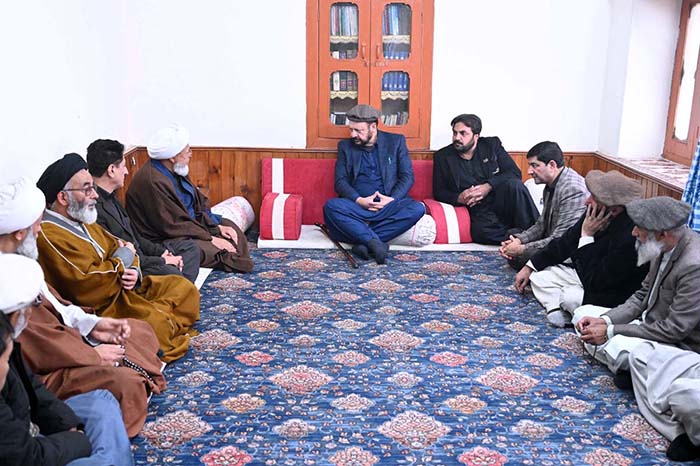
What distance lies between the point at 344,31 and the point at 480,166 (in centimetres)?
153

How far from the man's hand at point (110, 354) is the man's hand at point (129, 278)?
0.62 metres

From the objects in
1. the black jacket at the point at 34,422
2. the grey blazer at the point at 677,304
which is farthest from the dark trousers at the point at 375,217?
the black jacket at the point at 34,422

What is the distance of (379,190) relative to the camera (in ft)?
19.5

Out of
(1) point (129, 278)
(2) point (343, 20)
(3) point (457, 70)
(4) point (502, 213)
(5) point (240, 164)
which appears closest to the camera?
(1) point (129, 278)

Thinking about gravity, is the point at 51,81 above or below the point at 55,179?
above

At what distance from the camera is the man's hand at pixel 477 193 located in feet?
19.0

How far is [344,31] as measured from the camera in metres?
6.07

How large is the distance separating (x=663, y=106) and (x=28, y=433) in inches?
209

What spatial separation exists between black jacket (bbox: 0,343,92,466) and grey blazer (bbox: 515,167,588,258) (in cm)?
320

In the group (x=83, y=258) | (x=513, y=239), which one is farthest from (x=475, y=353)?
(x=83, y=258)

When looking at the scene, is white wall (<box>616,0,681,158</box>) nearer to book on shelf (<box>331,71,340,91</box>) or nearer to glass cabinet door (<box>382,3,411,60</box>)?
glass cabinet door (<box>382,3,411,60</box>)

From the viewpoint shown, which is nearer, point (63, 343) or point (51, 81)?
point (63, 343)

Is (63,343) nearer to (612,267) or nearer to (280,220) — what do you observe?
(612,267)

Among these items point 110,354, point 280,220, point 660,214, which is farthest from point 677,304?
point 280,220
